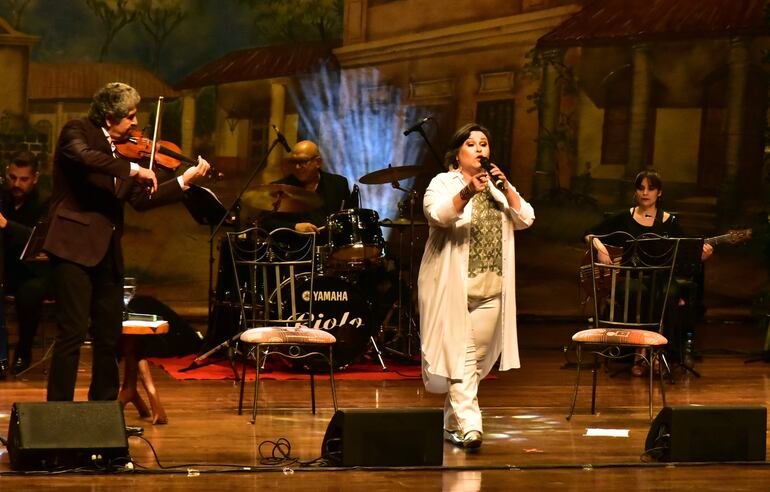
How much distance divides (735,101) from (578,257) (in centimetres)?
178

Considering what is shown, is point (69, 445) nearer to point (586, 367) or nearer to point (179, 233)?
point (586, 367)

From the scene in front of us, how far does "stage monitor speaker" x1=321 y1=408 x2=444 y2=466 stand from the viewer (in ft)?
16.0

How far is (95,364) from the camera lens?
17.3 feet

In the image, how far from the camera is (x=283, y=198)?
7711 mm

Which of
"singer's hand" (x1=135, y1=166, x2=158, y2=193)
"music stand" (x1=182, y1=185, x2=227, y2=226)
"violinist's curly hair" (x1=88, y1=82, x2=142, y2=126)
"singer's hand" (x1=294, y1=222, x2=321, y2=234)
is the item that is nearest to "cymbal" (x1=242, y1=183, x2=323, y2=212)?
"singer's hand" (x1=294, y1=222, x2=321, y2=234)

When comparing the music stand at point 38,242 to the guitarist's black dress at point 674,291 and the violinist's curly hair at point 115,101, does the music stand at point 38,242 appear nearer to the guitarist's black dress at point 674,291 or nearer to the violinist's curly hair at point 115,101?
the violinist's curly hair at point 115,101

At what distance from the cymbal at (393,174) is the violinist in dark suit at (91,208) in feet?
9.84

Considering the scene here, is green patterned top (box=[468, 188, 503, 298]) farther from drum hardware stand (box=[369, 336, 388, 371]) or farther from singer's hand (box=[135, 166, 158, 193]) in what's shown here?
drum hardware stand (box=[369, 336, 388, 371])

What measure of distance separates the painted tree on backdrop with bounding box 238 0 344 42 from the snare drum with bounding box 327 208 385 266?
2575mm

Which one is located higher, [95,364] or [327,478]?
[95,364]

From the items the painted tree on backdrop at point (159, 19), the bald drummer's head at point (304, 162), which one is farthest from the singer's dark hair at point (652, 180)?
the painted tree on backdrop at point (159, 19)

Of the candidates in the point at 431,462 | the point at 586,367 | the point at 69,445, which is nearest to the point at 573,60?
the point at 586,367

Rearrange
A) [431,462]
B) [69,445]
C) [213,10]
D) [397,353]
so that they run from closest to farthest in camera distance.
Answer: [69,445] < [431,462] < [397,353] < [213,10]

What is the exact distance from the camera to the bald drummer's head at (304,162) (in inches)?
325
